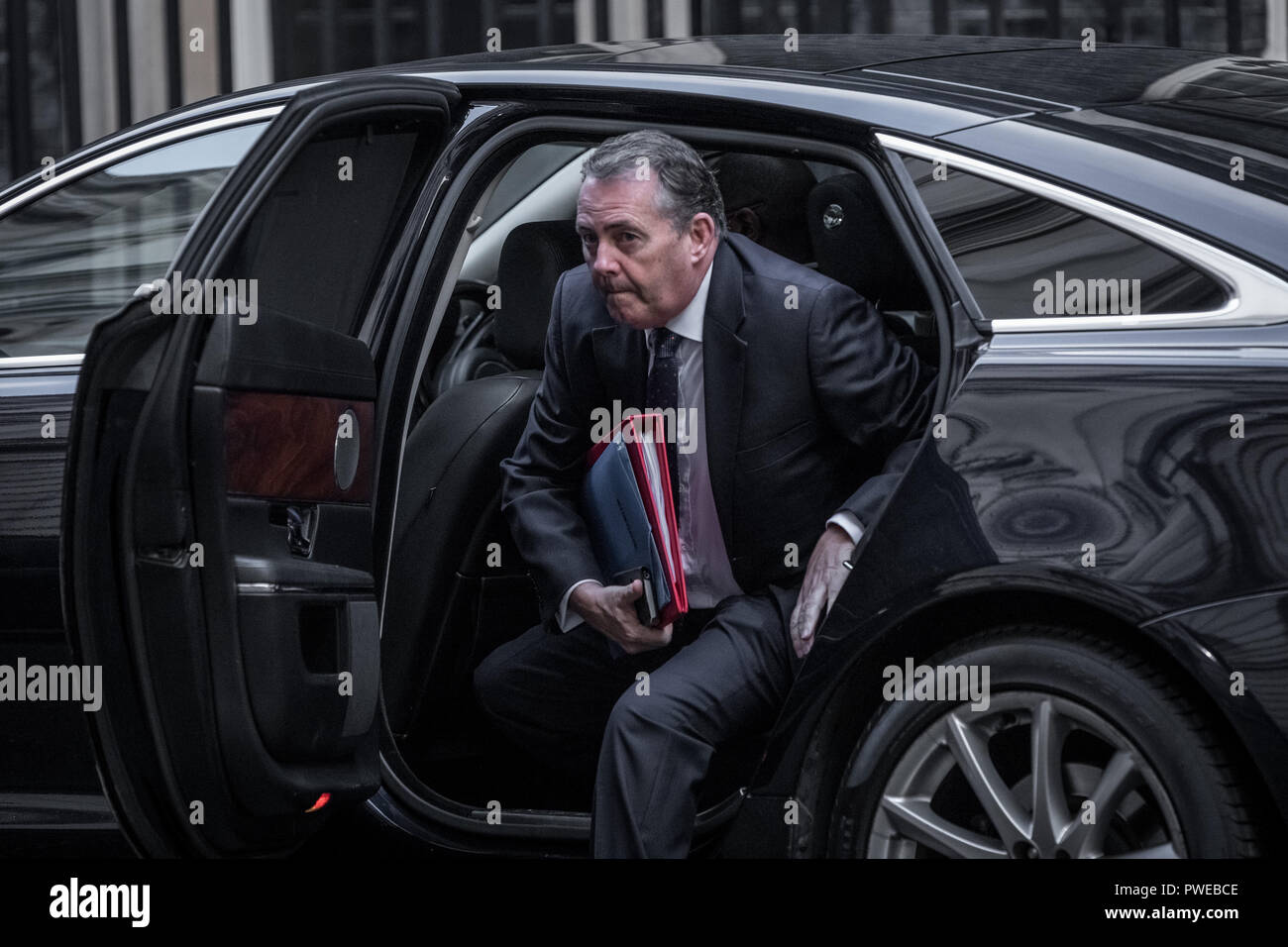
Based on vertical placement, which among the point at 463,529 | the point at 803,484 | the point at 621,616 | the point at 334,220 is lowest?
the point at 621,616

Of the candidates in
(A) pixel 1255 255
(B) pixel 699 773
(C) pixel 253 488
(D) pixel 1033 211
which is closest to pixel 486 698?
(B) pixel 699 773

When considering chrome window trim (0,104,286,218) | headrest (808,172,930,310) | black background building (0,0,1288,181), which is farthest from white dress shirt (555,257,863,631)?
black background building (0,0,1288,181)

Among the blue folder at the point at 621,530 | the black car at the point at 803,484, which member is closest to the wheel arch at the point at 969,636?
the black car at the point at 803,484

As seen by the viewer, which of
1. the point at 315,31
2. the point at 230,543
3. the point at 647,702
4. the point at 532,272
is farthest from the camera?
the point at 315,31

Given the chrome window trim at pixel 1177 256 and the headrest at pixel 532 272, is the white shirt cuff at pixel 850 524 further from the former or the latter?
the headrest at pixel 532 272

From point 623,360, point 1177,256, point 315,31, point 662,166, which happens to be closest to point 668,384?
point 623,360

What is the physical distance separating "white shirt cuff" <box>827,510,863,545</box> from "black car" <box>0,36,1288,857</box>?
10cm

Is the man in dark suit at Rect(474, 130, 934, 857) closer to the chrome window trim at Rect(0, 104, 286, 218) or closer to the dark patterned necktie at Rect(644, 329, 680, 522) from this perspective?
the dark patterned necktie at Rect(644, 329, 680, 522)

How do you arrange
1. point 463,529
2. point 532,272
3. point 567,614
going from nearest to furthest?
point 567,614
point 463,529
point 532,272

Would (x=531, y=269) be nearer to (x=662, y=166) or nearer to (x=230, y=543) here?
(x=662, y=166)

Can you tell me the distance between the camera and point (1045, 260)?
8.11 ft

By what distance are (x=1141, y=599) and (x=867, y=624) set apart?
14.7 inches

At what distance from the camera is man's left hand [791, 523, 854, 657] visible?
276 centimetres

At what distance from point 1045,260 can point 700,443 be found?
2.48ft
